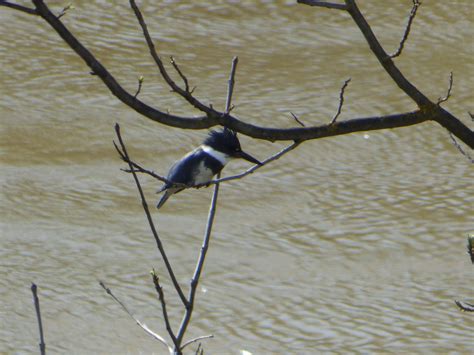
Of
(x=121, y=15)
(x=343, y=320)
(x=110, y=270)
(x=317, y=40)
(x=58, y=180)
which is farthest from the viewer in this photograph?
(x=121, y=15)

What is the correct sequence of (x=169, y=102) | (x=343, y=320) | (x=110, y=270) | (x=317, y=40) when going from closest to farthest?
1. (x=343, y=320)
2. (x=110, y=270)
3. (x=169, y=102)
4. (x=317, y=40)

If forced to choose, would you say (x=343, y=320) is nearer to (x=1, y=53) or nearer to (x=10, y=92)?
(x=10, y=92)

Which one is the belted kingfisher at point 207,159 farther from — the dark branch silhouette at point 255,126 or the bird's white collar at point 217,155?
the dark branch silhouette at point 255,126

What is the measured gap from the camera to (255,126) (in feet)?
2.98

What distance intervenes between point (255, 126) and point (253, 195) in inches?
73.2

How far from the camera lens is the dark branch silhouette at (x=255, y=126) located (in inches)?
32.7

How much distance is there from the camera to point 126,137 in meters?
3.03

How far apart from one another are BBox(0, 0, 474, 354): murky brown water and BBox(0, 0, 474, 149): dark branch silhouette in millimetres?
1207

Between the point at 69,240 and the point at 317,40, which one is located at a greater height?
the point at 317,40

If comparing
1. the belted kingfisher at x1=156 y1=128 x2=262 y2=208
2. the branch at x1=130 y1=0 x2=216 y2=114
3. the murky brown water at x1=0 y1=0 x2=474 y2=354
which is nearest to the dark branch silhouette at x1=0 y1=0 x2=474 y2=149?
the branch at x1=130 y1=0 x2=216 y2=114

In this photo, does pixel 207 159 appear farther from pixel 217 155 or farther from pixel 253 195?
pixel 253 195

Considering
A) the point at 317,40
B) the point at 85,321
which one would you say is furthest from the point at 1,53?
the point at 85,321

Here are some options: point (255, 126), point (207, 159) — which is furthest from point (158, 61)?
point (207, 159)

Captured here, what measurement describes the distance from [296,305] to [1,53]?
1.76 metres
